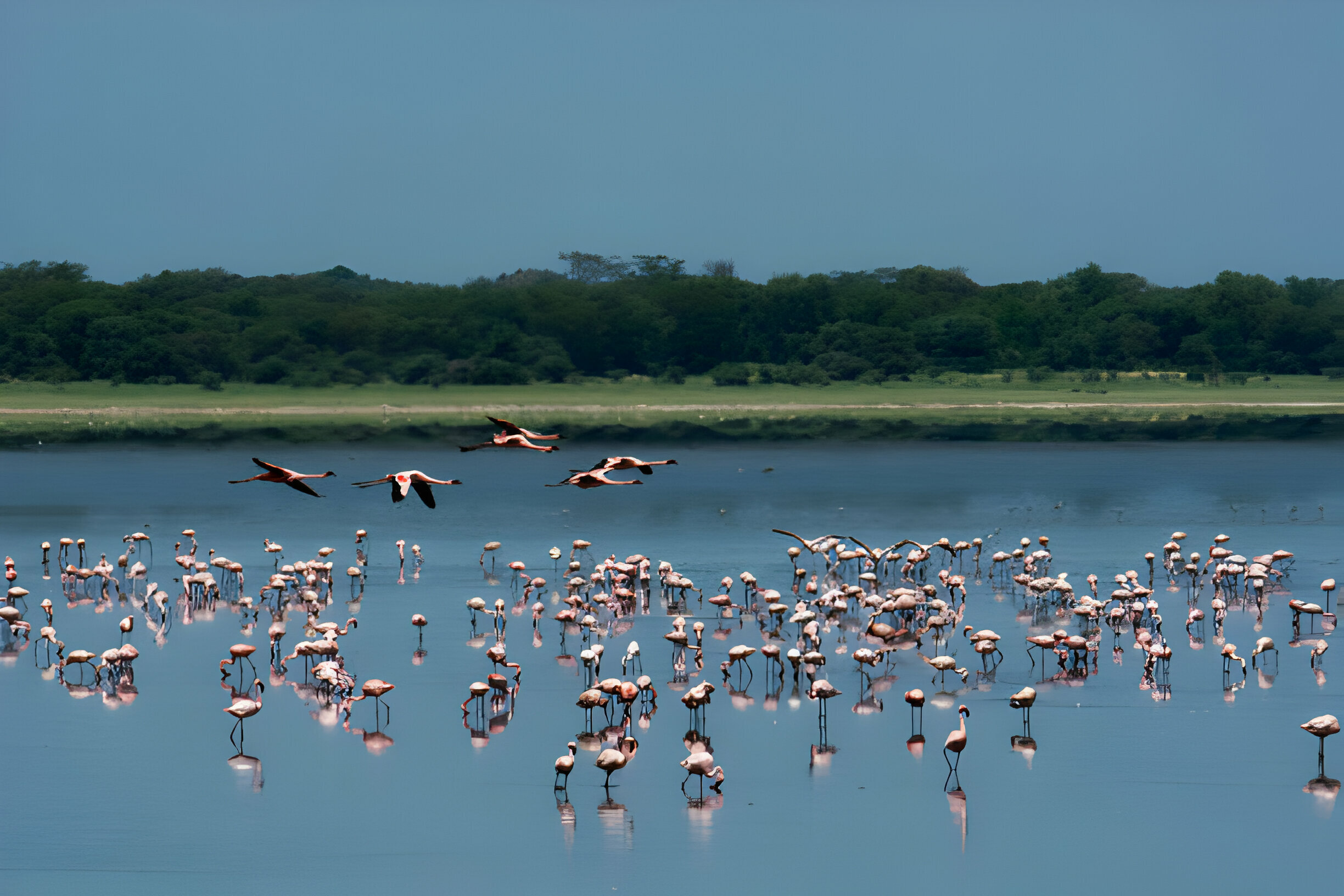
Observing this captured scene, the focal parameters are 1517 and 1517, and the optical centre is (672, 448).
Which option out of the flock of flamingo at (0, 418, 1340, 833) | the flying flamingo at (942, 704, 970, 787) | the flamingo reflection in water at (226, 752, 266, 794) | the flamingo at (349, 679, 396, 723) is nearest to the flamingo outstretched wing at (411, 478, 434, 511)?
the flock of flamingo at (0, 418, 1340, 833)

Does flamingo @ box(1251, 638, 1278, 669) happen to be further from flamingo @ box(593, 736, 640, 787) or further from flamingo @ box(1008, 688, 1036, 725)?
flamingo @ box(593, 736, 640, 787)

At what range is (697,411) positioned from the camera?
2808 inches

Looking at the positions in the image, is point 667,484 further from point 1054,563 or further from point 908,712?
point 908,712

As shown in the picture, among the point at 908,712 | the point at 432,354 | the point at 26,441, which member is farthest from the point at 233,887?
the point at 432,354

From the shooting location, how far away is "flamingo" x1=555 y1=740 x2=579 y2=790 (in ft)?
37.9

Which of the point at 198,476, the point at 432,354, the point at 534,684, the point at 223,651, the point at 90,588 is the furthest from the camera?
the point at 432,354

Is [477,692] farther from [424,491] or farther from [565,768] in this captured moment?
[424,491]

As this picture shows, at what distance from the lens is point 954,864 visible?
10.3m

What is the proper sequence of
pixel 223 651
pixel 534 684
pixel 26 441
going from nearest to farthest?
pixel 534 684
pixel 223 651
pixel 26 441

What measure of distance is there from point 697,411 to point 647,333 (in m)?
16.9

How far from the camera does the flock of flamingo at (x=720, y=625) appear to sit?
Answer: 42.7 feet

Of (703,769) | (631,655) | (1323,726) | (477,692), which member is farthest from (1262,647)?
(477,692)

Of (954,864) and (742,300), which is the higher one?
(742,300)

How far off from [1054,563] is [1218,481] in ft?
48.5
